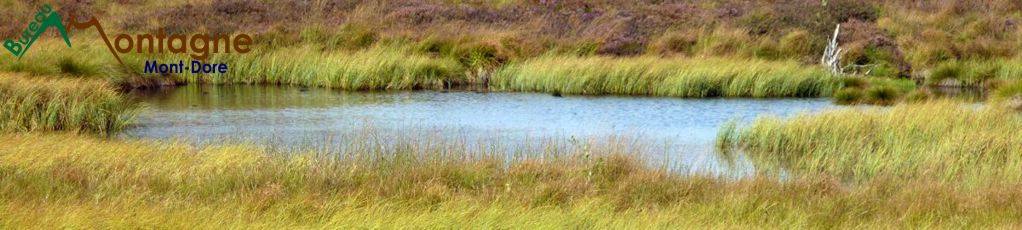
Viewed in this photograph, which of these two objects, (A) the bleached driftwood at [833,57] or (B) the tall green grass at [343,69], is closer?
(B) the tall green grass at [343,69]

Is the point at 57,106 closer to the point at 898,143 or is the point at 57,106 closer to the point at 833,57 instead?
the point at 898,143

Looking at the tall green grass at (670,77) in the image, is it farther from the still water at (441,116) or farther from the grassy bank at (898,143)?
the grassy bank at (898,143)

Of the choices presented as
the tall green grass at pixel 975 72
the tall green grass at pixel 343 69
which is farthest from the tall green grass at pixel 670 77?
the tall green grass at pixel 975 72

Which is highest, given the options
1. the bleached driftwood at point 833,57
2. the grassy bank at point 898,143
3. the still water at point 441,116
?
the bleached driftwood at point 833,57

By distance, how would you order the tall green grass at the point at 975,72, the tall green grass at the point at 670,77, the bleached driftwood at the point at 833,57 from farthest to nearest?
the tall green grass at the point at 975,72 → the bleached driftwood at the point at 833,57 → the tall green grass at the point at 670,77

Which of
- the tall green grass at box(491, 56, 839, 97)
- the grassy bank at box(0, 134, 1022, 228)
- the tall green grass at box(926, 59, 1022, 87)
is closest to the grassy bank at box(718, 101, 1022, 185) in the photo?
the grassy bank at box(0, 134, 1022, 228)

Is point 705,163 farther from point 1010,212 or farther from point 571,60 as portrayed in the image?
point 571,60

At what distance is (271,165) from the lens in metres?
11.5

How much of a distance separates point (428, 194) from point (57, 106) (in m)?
8.31

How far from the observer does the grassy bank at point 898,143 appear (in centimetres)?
1312

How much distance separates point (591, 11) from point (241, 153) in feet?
69.9

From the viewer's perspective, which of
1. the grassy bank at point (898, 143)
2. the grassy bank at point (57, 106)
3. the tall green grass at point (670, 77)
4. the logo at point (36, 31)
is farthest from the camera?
the logo at point (36, 31)

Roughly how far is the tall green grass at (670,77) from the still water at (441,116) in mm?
812

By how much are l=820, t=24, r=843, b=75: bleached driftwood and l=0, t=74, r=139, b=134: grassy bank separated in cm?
1326
